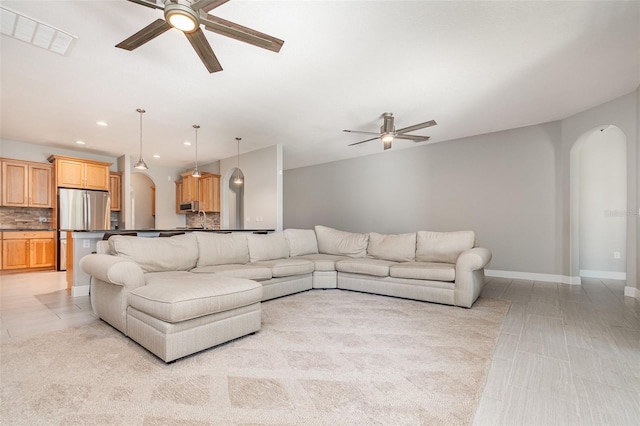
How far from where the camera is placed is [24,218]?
6.38 meters

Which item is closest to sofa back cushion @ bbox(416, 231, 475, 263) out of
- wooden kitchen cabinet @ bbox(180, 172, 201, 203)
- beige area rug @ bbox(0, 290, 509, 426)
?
beige area rug @ bbox(0, 290, 509, 426)

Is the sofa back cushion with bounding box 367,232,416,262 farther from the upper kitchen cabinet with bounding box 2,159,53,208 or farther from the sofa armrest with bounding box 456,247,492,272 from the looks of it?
the upper kitchen cabinet with bounding box 2,159,53,208

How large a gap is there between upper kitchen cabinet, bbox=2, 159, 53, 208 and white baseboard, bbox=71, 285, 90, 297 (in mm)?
3508

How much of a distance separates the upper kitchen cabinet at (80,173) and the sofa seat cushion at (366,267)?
6.11m

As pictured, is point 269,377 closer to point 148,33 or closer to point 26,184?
point 148,33

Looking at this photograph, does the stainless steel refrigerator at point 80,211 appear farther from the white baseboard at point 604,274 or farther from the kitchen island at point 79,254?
the white baseboard at point 604,274

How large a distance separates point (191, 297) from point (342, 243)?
3.23 metres

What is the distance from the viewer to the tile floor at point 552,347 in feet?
5.02

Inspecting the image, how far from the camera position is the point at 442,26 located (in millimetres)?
2492

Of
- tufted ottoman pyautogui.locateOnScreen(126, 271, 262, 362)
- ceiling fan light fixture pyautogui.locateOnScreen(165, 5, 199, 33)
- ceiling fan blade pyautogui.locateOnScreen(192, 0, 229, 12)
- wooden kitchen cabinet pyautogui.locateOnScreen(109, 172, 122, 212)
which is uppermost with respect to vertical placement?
ceiling fan blade pyautogui.locateOnScreen(192, 0, 229, 12)

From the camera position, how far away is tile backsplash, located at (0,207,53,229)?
20.3 ft

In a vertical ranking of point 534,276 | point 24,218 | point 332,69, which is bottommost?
point 534,276

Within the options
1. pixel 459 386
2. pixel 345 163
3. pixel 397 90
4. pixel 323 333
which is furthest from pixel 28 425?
pixel 345 163

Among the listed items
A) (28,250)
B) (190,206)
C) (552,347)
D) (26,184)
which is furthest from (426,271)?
(26,184)
